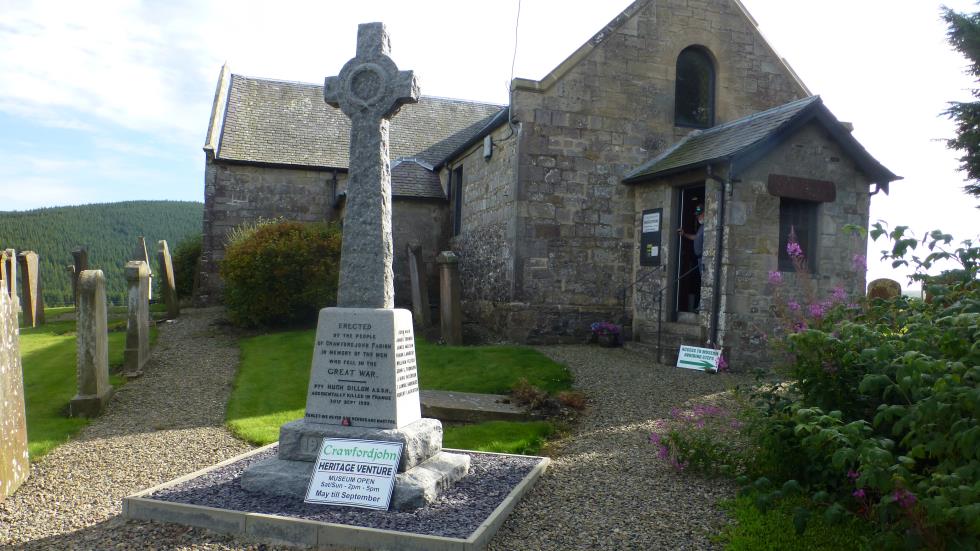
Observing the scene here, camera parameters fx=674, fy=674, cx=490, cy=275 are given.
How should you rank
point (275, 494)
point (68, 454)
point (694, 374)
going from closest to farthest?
point (275, 494) → point (68, 454) → point (694, 374)

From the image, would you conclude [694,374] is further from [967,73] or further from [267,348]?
[967,73]

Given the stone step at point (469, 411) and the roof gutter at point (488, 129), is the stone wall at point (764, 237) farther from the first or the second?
the roof gutter at point (488, 129)

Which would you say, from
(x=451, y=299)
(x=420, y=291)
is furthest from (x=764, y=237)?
(x=420, y=291)

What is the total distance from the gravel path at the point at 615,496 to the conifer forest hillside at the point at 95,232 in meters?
29.4

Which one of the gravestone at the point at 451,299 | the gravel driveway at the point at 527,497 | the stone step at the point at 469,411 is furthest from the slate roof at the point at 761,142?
the stone step at the point at 469,411

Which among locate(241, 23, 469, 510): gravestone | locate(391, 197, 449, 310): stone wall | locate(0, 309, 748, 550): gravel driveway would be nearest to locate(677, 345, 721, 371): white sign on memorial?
locate(0, 309, 748, 550): gravel driveway

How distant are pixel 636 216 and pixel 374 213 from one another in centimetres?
958

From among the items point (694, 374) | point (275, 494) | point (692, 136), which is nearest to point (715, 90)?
point (692, 136)

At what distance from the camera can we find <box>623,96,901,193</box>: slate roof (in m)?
11.3

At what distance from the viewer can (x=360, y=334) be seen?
17.8 ft

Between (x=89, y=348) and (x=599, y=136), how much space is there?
9.98 m

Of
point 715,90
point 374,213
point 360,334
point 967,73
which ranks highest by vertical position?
point 967,73

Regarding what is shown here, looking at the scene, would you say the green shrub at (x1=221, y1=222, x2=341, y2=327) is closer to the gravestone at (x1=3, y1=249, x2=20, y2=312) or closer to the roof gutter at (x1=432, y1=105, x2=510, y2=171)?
the roof gutter at (x1=432, y1=105, x2=510, y2=171)

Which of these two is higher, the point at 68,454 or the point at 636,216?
the point at 636,216
